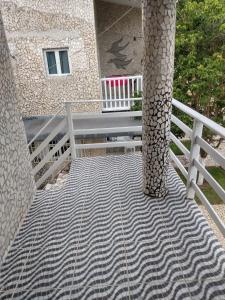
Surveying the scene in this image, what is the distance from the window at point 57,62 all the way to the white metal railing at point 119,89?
1.16 meters

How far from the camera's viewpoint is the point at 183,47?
204 inches

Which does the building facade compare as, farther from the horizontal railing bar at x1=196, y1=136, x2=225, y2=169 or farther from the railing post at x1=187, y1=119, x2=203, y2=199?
the horizontal railing bar at x1=196, y1=136, x2=225, y2=169

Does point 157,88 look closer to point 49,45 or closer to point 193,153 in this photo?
point 193,153

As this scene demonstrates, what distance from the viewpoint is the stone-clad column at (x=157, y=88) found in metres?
1.96

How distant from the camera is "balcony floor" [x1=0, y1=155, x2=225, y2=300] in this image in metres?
1.69

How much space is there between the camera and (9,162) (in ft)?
7.72

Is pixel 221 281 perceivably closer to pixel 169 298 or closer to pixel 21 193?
pixel 169 298

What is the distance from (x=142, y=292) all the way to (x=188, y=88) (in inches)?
185

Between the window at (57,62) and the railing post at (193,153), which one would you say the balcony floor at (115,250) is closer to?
the railing post at (193,153)

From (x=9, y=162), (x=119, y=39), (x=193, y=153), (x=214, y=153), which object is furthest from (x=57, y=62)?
(x=214, y=153)

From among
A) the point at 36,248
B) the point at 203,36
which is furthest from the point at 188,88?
the point at 36,248

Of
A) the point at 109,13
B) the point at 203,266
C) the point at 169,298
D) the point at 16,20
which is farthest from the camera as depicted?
the point at 109,13

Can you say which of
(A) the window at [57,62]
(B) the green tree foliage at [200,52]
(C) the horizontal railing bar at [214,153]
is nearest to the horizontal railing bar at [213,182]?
(C) the horizontal railing bar at [214,153]

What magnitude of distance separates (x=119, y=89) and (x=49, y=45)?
2315 millimetres
